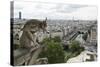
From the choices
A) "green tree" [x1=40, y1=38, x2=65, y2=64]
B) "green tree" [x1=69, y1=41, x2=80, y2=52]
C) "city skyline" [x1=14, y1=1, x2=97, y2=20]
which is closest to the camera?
"city skyline" [x1=14, y1=1, x2=97, y2=20]

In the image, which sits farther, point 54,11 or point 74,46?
point 74,46

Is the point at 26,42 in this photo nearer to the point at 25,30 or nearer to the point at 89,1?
the point at 25,30

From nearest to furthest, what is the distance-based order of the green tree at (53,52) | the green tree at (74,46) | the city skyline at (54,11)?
the city skyline at (54,11), the green tree at (53,52), the green tree at (74,46)

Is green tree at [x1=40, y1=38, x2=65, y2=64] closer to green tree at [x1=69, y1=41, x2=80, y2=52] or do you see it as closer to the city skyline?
green tree at [x1=69, y1=41, x2=80, y2=52]

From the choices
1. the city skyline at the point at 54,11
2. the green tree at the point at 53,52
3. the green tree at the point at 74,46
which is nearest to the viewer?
the city skyline at the point at 54,11

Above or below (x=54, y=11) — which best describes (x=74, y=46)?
below

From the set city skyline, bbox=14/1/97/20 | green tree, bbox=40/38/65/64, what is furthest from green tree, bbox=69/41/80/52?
city skyline, bbox=14/1/97/20

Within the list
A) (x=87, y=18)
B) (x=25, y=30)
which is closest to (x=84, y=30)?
(x=87, y=18)

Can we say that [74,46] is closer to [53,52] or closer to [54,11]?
[53,52]

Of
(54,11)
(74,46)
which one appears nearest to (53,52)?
(74,46)

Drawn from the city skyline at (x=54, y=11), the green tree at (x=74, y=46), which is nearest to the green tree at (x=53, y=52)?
the green tree at (x=74, y=46)

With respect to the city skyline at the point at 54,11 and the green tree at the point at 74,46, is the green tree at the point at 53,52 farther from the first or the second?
the city skyline at the point at 54,11
